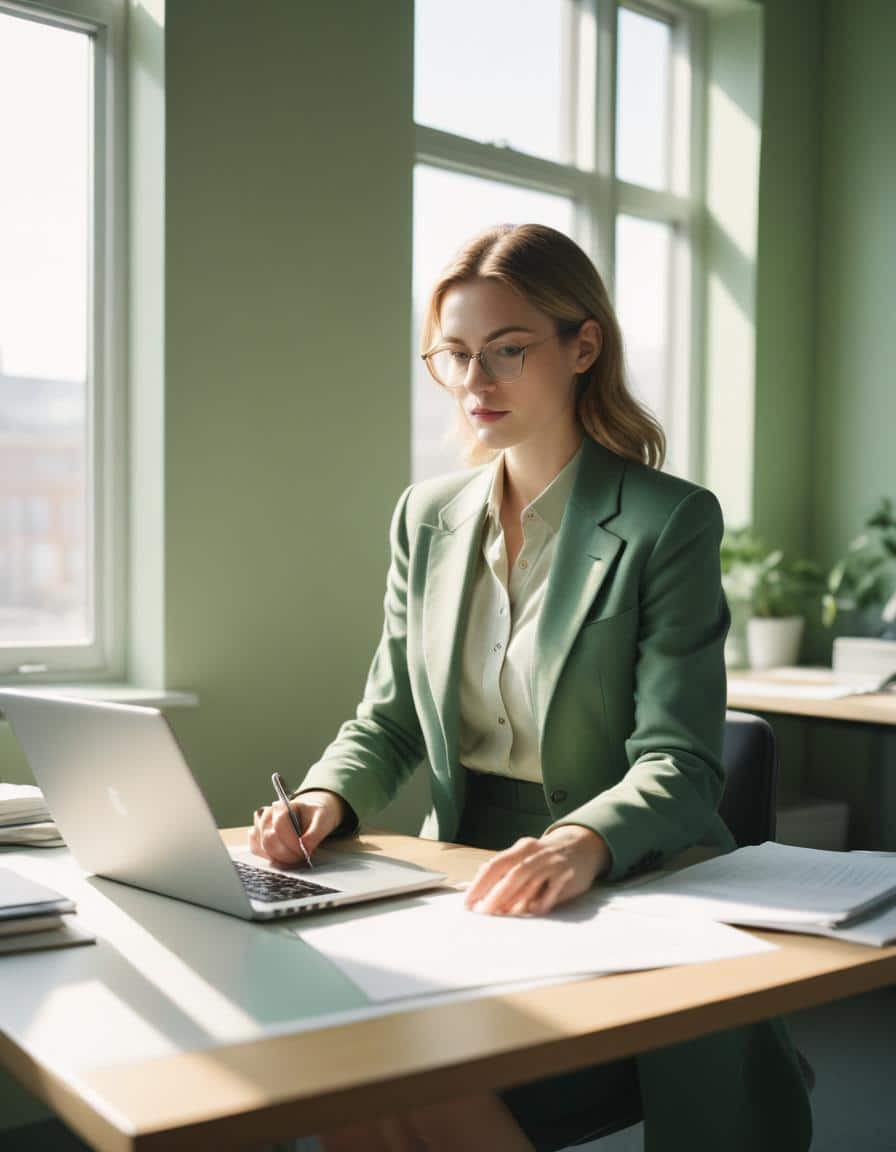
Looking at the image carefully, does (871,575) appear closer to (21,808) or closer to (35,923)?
(21,808)

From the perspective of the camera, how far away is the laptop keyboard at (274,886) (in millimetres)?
1269

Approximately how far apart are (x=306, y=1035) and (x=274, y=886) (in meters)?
0.42

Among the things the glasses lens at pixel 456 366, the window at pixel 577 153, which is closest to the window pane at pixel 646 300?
the window at pixel 577 153

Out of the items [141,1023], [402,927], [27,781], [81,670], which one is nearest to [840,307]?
[81,670]

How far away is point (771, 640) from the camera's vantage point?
4000 mm

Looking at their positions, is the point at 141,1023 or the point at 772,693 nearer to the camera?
the point at 141,1023

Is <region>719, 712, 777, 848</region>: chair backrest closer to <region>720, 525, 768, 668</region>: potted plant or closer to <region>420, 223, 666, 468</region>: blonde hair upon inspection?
<region>420, 223, 666, 468</region>: blonde hair

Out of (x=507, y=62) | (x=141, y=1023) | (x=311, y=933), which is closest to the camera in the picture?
(x=141, y=1023)

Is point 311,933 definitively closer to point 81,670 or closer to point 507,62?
point 81,670

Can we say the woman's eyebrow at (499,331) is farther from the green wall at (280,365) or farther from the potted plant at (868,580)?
the potted plant at (868,580)

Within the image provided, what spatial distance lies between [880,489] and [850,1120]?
2.12 metres

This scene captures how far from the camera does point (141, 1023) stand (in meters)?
0.93

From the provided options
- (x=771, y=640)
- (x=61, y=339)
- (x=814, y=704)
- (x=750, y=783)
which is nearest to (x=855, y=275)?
(x=771, y=640)

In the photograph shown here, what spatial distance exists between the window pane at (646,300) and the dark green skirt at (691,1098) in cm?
291
